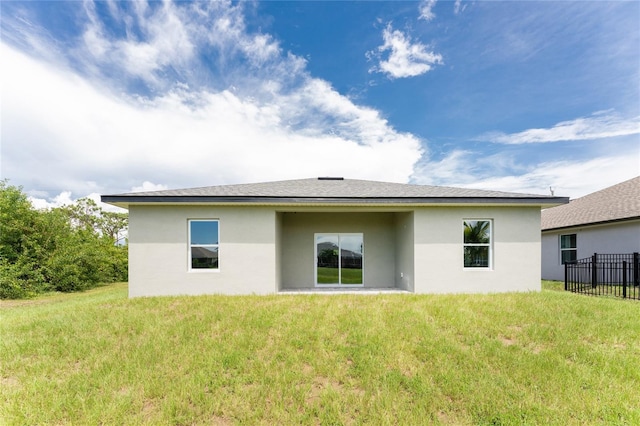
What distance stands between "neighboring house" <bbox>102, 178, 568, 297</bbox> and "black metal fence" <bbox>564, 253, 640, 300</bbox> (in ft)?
13.3

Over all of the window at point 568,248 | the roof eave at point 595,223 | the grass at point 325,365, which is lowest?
the grass at point 325,365

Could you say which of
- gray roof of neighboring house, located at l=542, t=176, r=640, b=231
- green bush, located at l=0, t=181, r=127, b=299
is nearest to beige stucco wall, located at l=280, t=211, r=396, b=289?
gray roof of neighboring house, located at l=542, t=176, r=640, b=231

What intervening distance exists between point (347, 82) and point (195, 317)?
1259 cm

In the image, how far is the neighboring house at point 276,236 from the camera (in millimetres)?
9070

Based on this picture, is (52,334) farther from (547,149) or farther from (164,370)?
(547,149)

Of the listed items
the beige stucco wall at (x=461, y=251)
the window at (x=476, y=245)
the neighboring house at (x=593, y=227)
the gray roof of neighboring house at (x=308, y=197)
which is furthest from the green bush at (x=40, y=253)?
the neighboring house at (x=593, y=227)

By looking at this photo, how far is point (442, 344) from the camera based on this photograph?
5.60m

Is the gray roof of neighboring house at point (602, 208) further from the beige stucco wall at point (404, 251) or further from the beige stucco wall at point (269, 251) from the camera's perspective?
the beige stucco wall at point (404, 251)

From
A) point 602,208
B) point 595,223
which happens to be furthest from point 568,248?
point 595,223

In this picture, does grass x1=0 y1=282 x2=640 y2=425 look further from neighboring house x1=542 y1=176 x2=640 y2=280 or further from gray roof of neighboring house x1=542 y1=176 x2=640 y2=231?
gray roof of neighboring house x1=542 y1=176 x2=640 y2=231

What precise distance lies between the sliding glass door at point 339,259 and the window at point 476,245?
12.1 ft

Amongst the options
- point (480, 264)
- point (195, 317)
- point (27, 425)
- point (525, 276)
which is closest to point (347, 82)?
point (480, 264)

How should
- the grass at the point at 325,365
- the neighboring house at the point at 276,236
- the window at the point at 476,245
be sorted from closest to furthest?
the grass at the point at 325,365 < the neighboring house at the point at 276,236 < the window at the point at 476,245

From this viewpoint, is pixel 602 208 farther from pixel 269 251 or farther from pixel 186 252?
pixel 186 252
